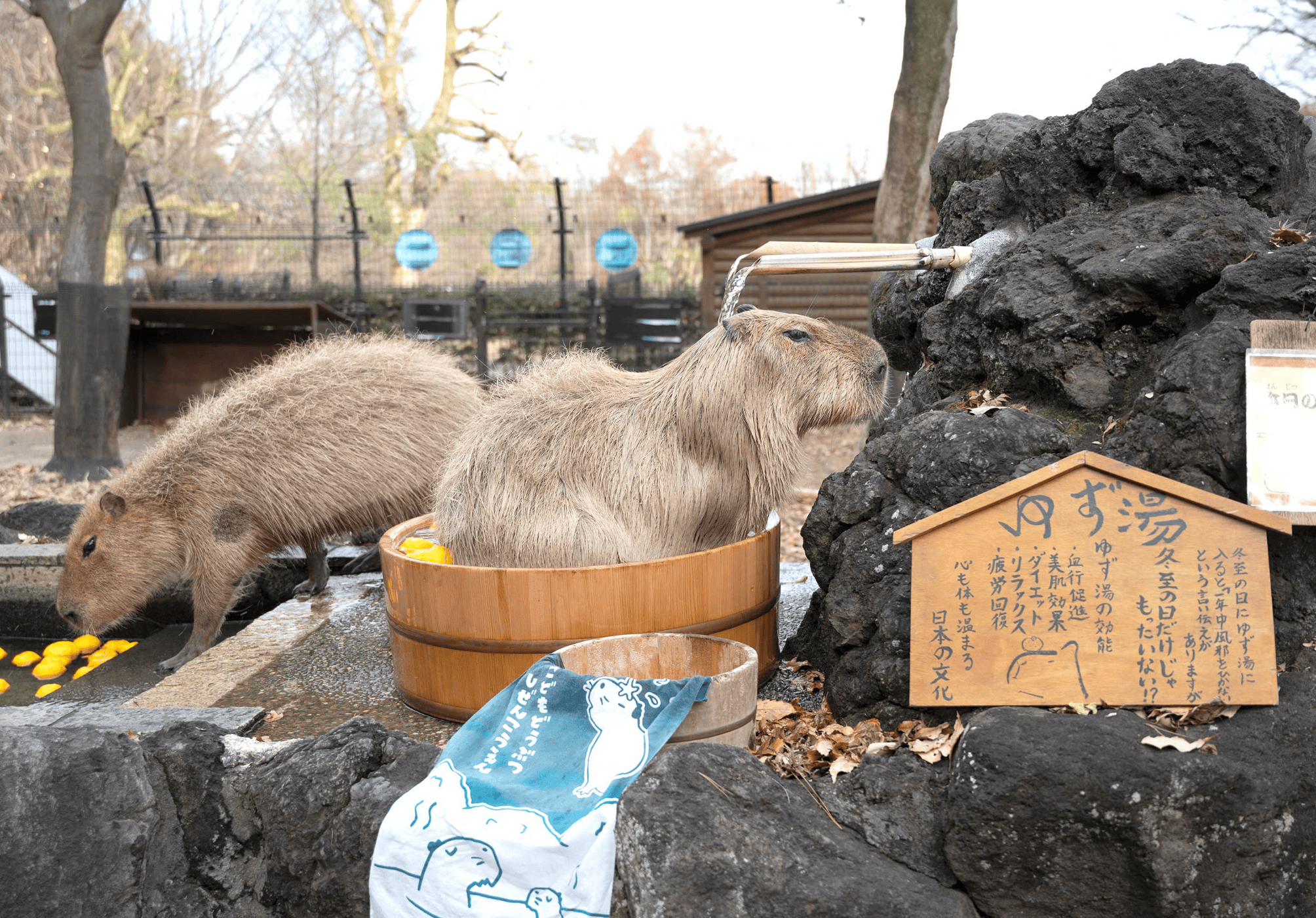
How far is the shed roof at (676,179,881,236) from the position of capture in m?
13.5

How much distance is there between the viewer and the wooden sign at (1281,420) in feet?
8.12

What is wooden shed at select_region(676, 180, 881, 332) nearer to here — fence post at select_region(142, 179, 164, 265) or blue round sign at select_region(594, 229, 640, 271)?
blue round sign at select_region(594, 229, 640, 271)

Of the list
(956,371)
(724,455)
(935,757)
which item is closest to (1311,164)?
(956,371)

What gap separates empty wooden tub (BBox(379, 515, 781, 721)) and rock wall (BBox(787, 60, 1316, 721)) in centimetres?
30

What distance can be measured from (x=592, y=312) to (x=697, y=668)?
38.5 ft

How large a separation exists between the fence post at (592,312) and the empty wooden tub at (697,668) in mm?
11263

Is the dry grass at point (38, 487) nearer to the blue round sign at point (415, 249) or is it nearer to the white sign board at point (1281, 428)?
the blue round sign at point (415, 249)

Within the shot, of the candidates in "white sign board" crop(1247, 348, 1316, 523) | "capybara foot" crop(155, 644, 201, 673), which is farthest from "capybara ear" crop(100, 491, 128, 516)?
"white sign board" crop(1247, 348, 1316, 523)

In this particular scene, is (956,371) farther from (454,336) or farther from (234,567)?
(454,336)

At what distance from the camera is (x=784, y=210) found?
13.9 m

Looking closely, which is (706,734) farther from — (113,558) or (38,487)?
(38,487)

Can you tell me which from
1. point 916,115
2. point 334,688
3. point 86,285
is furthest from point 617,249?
point 334,688

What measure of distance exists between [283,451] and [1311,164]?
161 inches

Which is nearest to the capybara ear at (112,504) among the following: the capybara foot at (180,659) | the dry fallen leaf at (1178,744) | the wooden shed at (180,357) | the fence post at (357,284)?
the capybara foot at (180,659)
